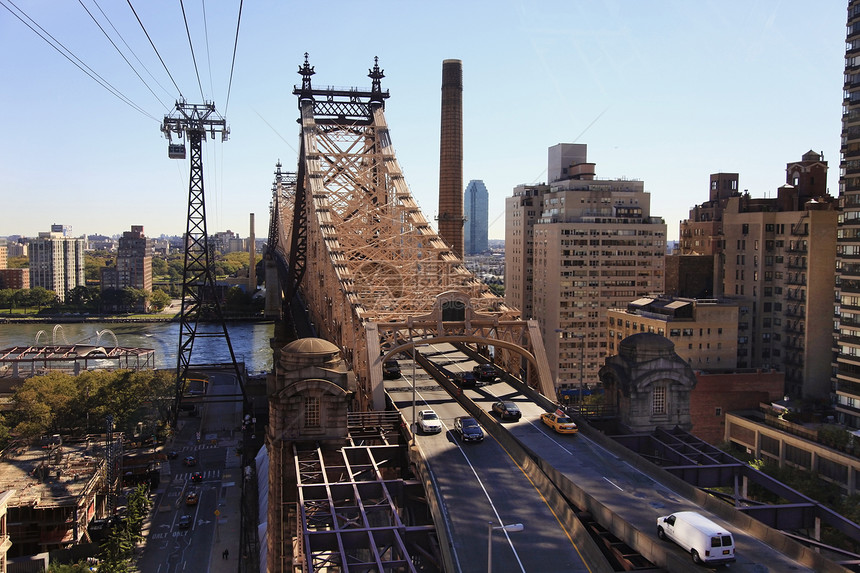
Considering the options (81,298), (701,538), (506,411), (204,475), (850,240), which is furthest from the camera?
(81,298)

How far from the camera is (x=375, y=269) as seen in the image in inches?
2386

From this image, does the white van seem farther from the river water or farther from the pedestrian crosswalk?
the river water

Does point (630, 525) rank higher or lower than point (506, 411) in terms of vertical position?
lower

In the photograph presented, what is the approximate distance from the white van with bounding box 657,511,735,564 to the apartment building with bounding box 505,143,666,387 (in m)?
65.3

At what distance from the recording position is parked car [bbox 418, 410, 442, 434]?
31.1m

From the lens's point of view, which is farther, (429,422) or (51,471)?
(51,471)

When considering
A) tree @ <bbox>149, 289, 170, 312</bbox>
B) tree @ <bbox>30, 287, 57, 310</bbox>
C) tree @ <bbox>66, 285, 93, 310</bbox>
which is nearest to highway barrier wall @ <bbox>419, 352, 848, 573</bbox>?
tree @ <bbox>149, 289, 170, 312</bbox>

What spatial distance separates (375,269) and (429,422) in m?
30.4

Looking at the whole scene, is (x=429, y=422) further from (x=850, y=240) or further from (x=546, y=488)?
(x=850, y=240)

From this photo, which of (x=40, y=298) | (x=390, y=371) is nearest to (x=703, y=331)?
(x=390, y=371)

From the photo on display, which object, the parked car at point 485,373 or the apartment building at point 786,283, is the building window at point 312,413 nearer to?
the parked car at point 485,373

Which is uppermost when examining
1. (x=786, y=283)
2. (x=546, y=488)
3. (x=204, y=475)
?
(x=786, y=283)

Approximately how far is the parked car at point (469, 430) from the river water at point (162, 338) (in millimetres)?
76508

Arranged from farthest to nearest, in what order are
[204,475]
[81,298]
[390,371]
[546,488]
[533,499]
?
[81,298], [204,475], [390,371], [546,488], [533,499]
